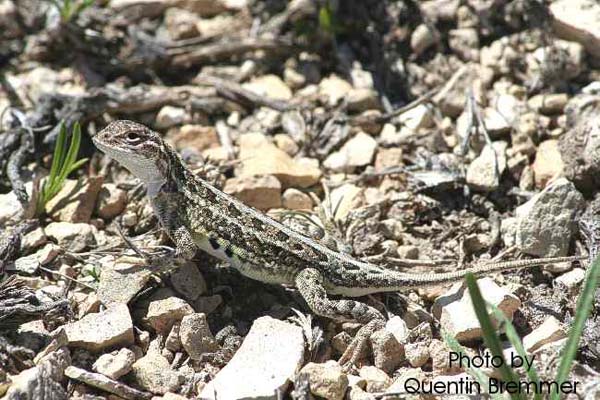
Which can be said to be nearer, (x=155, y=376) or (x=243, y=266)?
(x=155, y=376)

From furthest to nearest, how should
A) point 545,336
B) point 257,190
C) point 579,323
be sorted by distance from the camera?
point 257,190, point 545,336, point 579,323

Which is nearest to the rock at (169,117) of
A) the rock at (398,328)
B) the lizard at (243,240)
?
the lizard at (243,240)

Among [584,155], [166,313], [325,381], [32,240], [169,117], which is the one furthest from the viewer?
[169,117]

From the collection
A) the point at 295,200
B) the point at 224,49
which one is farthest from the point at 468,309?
the point at 224,49

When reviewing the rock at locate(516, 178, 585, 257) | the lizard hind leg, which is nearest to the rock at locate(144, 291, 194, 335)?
the lizard hind leg

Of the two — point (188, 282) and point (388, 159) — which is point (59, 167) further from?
point (388, 159)

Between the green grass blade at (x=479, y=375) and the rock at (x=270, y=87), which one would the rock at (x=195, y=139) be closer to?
the rock at (x=270, y=87)
